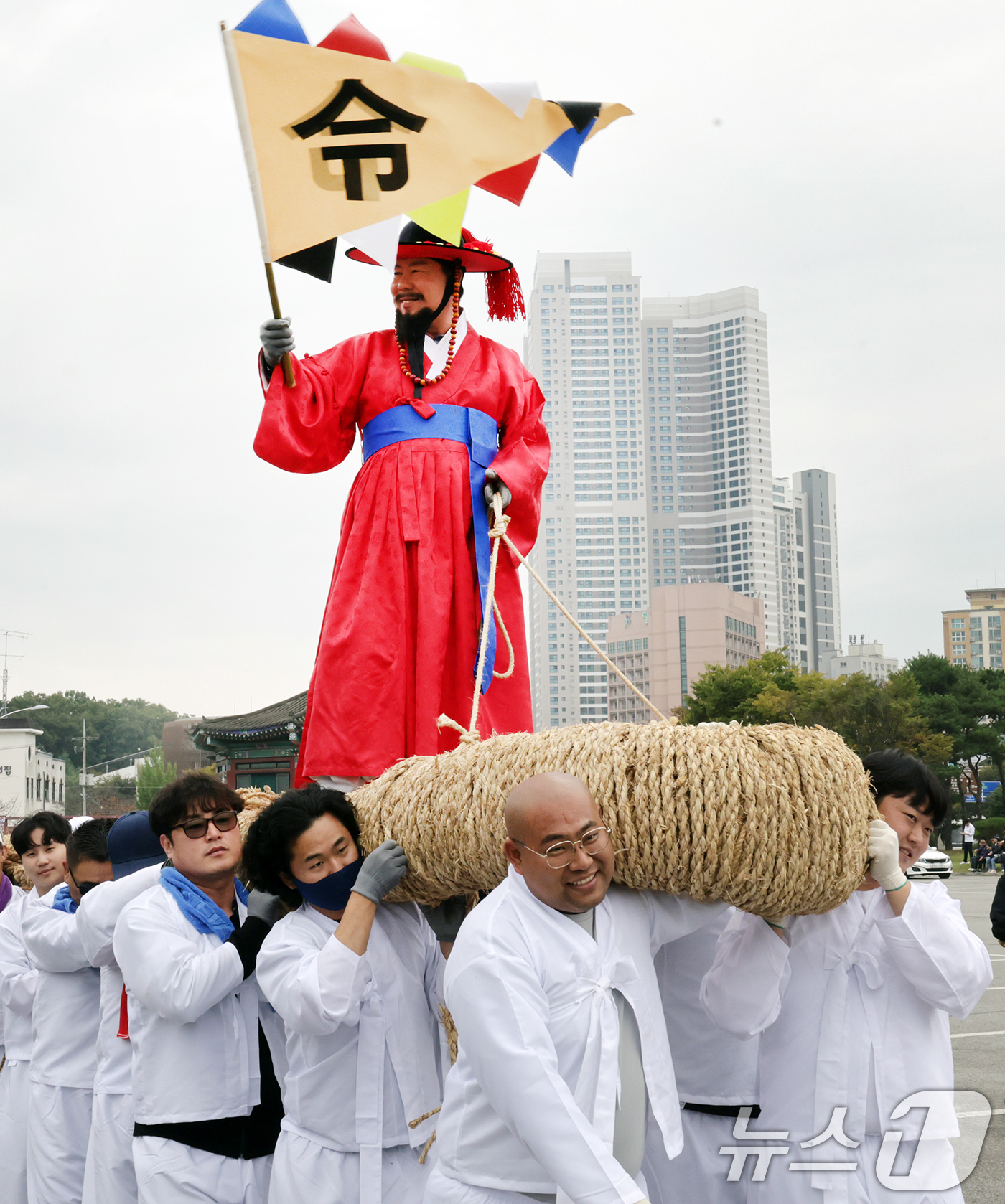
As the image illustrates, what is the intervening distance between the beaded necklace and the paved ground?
4118 mm

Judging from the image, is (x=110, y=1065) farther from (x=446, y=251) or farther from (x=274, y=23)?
(x=274, y=23)

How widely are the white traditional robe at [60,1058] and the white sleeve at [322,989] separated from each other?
70.7 inches

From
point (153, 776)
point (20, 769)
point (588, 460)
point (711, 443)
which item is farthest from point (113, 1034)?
point (711, 443)

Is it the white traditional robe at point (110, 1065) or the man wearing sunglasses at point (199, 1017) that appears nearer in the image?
the man wearing sunglasses at point (199, 1017)

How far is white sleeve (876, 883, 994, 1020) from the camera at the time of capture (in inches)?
104

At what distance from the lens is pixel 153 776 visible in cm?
5541

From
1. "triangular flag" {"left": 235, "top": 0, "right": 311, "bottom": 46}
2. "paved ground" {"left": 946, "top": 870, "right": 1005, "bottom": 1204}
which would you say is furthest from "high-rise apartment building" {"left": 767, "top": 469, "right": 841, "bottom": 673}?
"triangular flag" {"left": 235, "top": 0, "right": 311, "bottom": 46}

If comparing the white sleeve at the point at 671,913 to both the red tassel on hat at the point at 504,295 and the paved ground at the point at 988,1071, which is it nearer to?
the red tassel on hat at the point at 504,295

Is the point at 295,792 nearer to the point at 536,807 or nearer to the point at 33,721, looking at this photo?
the point at 536,807

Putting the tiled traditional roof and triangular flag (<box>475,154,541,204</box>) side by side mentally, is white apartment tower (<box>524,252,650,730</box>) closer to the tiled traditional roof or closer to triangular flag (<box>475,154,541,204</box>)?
the tiled traditional roof

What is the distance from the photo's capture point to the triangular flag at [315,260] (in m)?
3.32

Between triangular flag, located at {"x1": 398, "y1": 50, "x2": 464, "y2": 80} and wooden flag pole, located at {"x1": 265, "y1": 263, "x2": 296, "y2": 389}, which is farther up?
triangular flag, located at {"x1": 398, "y1": 50, "x2": 464, "y2": 80}

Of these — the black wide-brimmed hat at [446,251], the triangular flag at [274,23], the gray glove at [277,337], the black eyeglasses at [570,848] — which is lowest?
the black eyeglasses at [570,848]

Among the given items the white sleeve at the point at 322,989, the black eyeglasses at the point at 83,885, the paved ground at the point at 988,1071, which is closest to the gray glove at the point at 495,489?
the white sleeve at the point at 322,989
